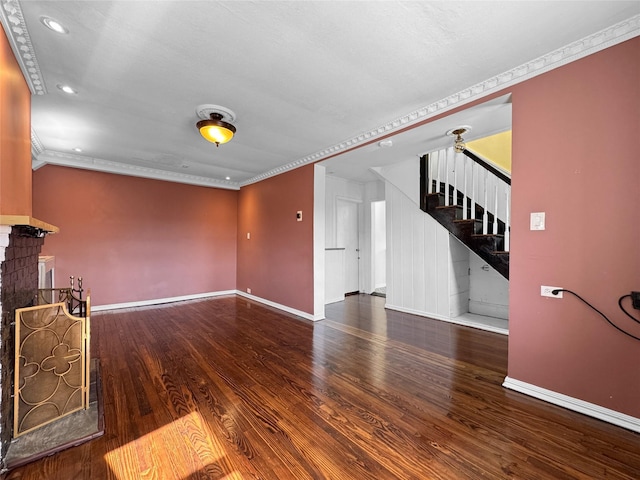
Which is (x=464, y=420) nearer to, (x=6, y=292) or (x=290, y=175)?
(x=6, y=292)

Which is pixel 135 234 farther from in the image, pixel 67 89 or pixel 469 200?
pixel 469 200

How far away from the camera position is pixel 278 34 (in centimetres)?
181

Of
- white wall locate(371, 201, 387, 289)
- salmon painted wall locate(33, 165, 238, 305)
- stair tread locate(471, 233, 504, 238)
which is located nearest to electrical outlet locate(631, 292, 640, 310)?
stair tread locate(471, 233, 504, 238)

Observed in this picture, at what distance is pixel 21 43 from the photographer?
1.86 meters

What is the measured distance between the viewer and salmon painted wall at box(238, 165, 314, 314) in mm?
4430

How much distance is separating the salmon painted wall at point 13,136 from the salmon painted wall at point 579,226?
353 centimetres

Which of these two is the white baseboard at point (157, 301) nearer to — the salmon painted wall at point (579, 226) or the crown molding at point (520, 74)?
the crown molding at point (520, 74)

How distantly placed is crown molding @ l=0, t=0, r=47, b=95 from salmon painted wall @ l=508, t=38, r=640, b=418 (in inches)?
136

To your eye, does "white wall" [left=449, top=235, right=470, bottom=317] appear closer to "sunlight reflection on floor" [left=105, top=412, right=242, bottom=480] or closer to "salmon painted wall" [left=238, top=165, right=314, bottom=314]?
"salmon painted wall" [left=238, top=165, right=314, bottom=314]

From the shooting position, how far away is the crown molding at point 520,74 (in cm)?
178

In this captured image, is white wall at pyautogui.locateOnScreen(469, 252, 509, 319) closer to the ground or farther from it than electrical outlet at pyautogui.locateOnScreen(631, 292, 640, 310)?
closer to the ground

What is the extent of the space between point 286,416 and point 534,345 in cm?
197

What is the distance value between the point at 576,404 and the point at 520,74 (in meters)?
2.50

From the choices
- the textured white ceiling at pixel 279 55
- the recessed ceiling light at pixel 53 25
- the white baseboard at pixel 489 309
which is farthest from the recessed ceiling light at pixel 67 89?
the white baseboard at pixel 489 309
